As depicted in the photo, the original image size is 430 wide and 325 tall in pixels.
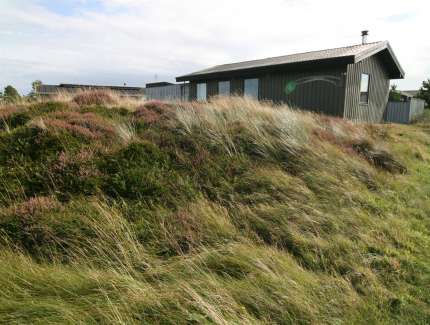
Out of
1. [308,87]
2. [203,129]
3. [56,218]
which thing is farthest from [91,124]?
[308,87]

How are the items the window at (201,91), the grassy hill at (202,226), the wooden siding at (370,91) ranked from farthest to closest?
the window at (201,91) < the wooden siding at (370,91) < the grassy hill at (202,226)

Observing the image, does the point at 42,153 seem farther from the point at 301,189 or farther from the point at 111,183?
the point at 301,189

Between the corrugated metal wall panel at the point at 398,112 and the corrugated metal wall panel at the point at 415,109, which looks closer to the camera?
the corrugated metal wall panel at the point at 398,112

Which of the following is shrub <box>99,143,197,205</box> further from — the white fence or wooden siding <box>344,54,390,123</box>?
the white fence

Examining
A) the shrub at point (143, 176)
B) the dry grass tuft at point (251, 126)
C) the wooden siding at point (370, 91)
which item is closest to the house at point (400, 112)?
the wooden siding at point (370, 91)

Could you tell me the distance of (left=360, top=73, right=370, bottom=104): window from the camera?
608 inches

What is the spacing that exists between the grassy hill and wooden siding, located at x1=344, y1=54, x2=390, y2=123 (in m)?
8.04

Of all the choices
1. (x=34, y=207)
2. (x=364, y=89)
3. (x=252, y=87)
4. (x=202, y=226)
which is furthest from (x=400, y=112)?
(x=34, y=207)

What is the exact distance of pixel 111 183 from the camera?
4.54 m

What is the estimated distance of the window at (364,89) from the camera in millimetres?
15446

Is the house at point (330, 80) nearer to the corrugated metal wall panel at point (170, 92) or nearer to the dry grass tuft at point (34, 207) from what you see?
the corrugated metal wall panel at point (170, 92)

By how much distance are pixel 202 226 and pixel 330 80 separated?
12.4 meters

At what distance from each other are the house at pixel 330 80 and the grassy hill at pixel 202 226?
278 inches

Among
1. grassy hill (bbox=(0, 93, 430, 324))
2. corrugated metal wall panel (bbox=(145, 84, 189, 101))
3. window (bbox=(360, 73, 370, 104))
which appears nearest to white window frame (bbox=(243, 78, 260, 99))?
corrugated metal wall panel (bbox=(145, 84, 189, 101))
